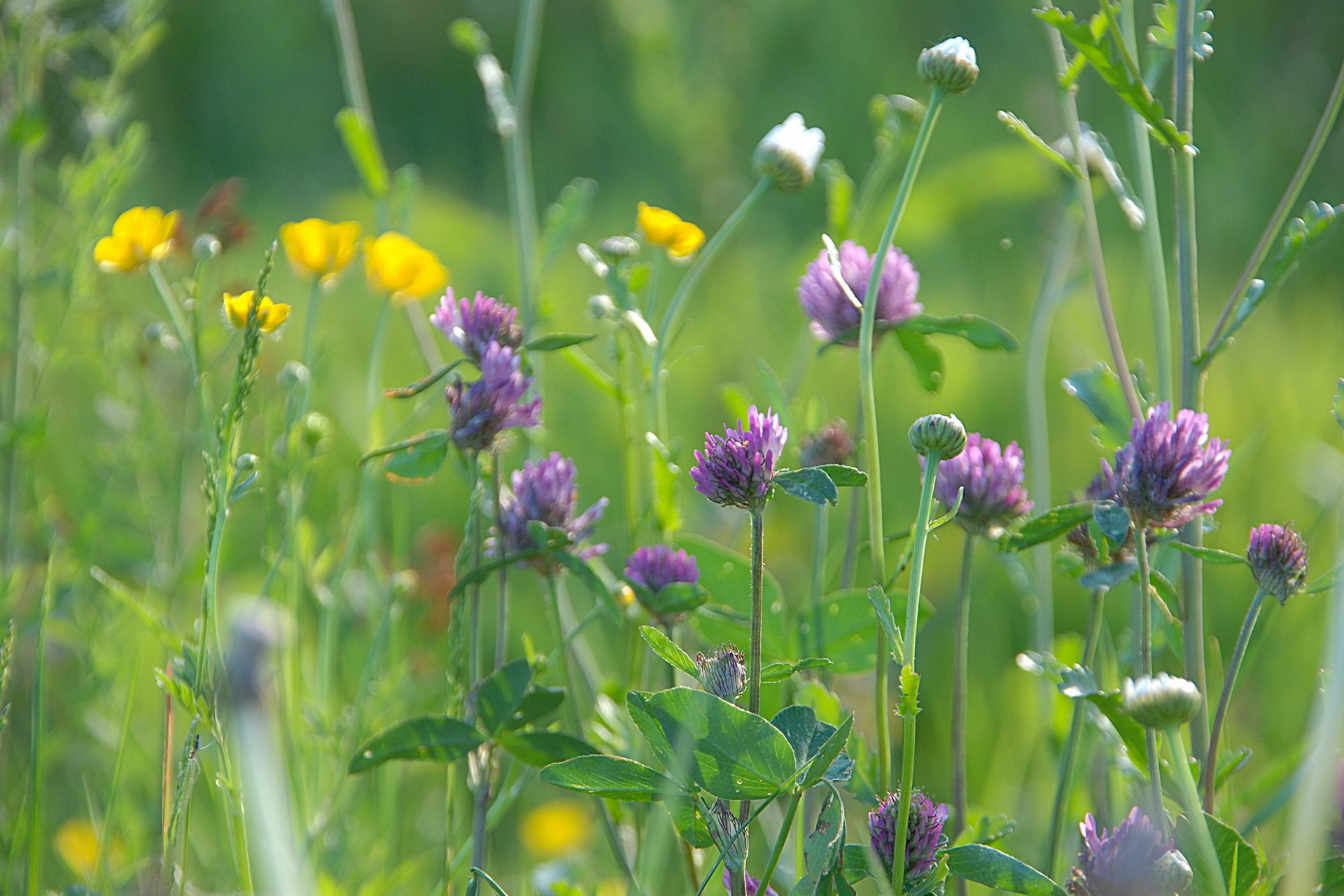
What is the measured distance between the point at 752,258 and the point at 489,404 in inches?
64.1

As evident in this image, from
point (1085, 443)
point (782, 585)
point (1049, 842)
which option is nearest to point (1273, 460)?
point (1085, 443)

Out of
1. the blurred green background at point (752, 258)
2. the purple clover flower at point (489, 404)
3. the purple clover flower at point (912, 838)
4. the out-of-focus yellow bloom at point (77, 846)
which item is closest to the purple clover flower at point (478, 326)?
the purple clover flower at point (489, 404)

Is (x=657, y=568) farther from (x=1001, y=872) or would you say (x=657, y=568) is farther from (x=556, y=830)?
(x=556, y=830)

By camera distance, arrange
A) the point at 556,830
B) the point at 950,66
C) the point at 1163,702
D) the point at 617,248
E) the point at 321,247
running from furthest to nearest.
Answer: the point at 556,830
the point at 321,247
the point at 617,248
the point at 950,66
the point at 1163,702

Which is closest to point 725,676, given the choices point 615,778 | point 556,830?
point 615,778

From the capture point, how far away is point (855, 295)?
586 mm

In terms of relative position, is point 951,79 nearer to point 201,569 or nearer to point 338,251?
point 338,251

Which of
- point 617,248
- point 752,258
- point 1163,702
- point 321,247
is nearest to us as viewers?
point 1163,702

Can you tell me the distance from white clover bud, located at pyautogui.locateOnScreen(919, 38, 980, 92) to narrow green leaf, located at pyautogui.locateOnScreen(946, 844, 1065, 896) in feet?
0.95

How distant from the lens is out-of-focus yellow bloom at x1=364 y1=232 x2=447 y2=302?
2.27 ft

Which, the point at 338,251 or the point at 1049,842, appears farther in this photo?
the point at 338,251

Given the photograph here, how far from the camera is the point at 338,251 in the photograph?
0.71 meters

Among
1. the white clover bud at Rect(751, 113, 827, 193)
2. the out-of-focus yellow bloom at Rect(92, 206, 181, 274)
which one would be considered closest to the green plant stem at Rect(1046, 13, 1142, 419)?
the white clover bud at Rect(751, 113, 827, 193)

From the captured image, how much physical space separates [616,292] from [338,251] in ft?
0.73
